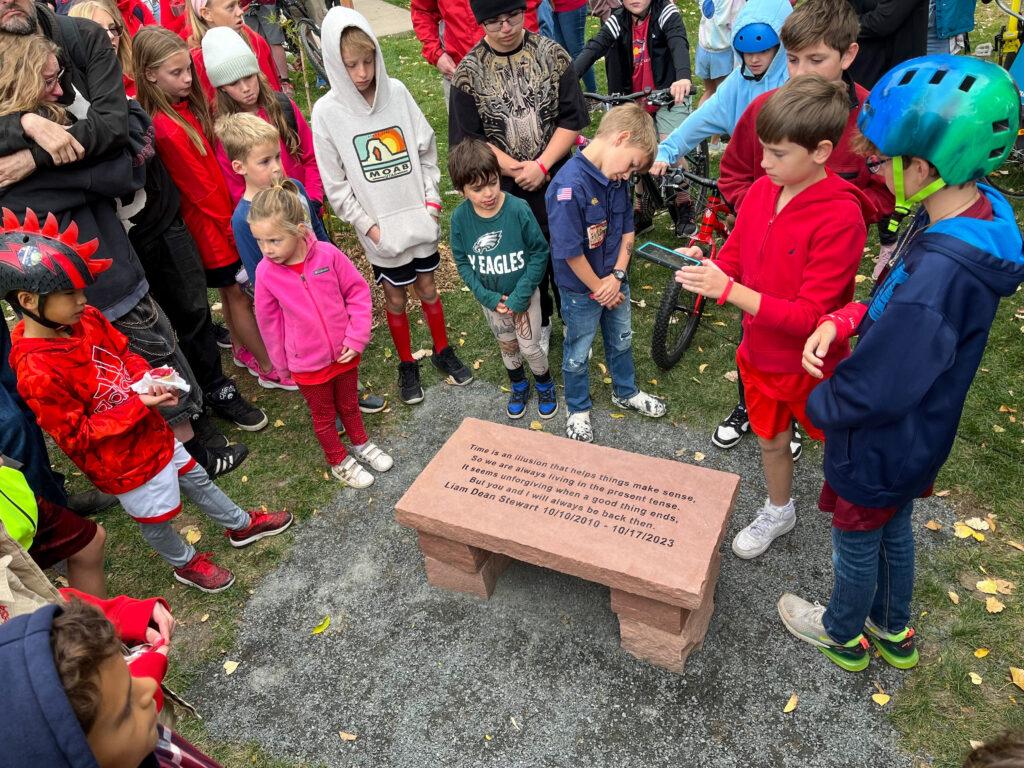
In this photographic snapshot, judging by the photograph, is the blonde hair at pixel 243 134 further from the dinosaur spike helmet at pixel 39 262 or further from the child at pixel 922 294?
the child at pixel 922 294

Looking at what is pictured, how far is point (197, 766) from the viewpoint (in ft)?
7.00

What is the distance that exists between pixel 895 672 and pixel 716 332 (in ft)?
9.26

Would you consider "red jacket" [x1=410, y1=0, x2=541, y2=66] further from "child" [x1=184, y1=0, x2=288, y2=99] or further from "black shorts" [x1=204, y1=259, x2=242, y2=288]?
"black shorts" [x1=204, y1=259, x2=242, y2=288]

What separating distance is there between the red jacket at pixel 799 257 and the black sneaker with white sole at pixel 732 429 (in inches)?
52.7

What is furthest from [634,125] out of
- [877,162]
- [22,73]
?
[22,73]

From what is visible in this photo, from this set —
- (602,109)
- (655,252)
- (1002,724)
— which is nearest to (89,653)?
(655,252)

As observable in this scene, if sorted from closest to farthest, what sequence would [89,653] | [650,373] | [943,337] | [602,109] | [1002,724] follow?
[89,653], [943,337], [1002,724], [650,373], [602,109]

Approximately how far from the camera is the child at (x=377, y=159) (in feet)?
13.4

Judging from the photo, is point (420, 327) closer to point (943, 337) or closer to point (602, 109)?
point (943, 337)

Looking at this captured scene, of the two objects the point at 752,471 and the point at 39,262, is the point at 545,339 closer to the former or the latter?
the point at 752,471

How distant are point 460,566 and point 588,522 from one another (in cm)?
74

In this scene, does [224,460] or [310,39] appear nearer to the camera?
[224,460]

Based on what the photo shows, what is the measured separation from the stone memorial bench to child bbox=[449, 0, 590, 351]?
1.78 m

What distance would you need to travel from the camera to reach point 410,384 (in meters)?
5.04
